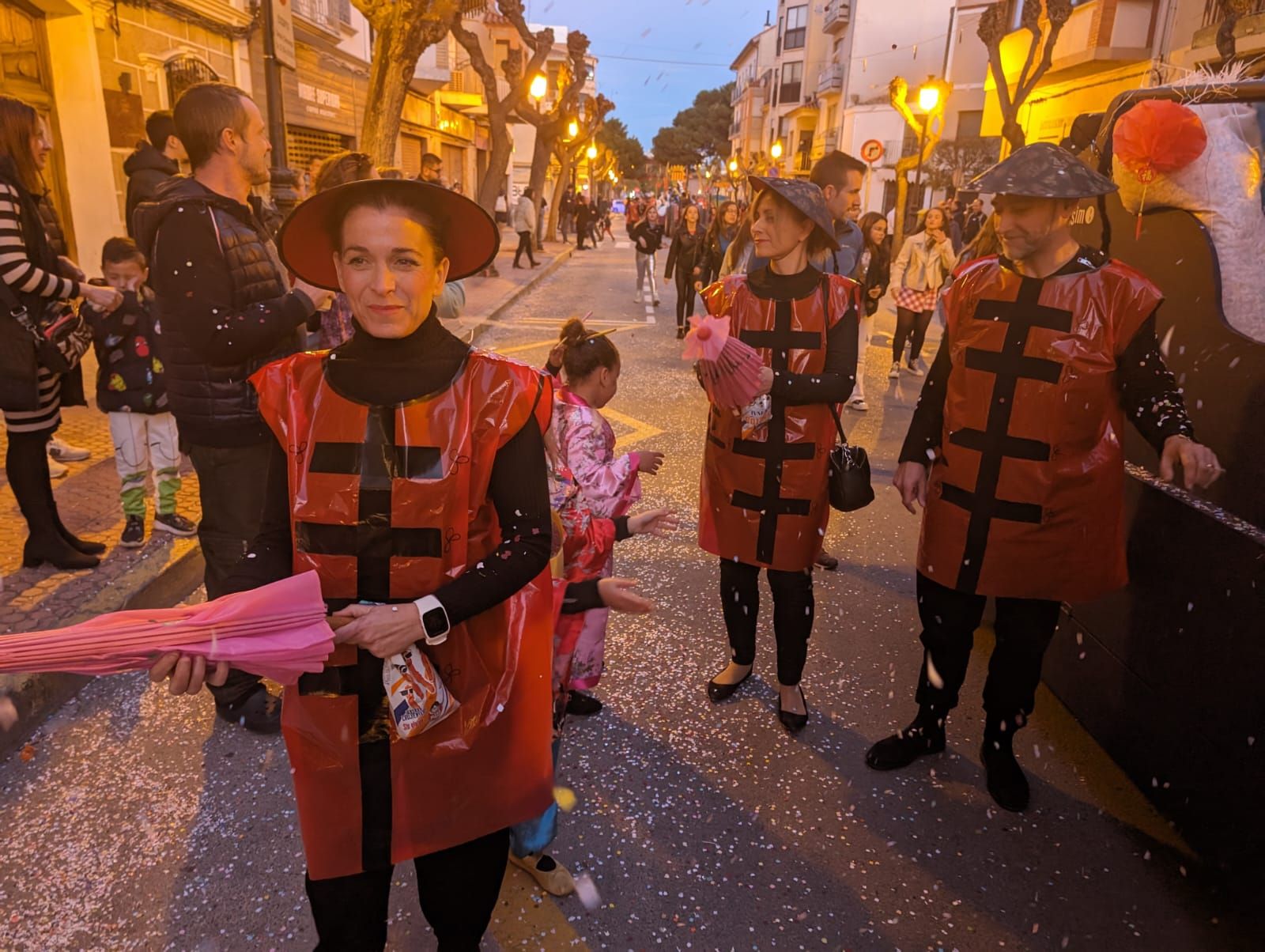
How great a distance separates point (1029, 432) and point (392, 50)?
11.7 metres

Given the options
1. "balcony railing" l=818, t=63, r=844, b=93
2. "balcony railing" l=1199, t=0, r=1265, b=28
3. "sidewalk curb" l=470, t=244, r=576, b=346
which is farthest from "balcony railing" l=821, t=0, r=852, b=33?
"balcony railing" l=1199, t=0, r=1265, b=28

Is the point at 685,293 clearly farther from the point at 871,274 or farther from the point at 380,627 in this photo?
the point at 380,627

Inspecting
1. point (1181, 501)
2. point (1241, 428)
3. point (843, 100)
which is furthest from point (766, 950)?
point (843, 100)

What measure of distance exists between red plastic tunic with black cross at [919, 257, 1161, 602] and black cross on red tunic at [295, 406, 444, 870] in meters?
1.89

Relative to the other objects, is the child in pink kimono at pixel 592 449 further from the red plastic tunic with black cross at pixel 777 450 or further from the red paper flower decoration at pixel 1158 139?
the red paper flower decoration at pixel 1158 139

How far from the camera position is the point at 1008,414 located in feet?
8.86

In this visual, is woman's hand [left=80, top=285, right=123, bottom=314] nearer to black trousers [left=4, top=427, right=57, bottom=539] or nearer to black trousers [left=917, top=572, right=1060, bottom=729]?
black trousers [left=4, top=427, right=57, bottom=539]

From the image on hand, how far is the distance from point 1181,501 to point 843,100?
4803 cm

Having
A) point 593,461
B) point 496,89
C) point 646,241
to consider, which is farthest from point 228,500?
point 496,89

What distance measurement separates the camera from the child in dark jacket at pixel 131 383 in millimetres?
4340

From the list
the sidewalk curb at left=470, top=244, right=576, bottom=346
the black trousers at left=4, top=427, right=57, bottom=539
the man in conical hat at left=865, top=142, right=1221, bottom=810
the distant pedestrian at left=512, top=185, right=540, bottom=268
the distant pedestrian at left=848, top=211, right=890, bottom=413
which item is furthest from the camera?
the distant pedestrian at left=512, top=185, right=540, bottom=268

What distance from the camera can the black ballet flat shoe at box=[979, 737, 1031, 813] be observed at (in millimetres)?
2934

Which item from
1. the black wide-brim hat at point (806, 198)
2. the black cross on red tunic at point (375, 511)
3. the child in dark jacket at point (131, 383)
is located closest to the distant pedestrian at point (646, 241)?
the child in dark jacket at point (131, 383)

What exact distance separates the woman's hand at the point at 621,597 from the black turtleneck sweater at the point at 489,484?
358 mm
